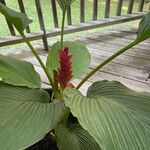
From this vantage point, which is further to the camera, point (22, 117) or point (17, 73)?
point (17, 73)

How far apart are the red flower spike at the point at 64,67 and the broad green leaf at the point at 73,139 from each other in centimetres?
10

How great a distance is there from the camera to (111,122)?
1.60 feet

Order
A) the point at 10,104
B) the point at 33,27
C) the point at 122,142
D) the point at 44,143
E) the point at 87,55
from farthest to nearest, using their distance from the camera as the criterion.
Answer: the point at 33,27, the point at 87,55, the point at 44,143, the point at 10,104, the point at 122,142

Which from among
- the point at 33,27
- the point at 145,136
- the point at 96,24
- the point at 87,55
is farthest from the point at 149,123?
the point at 33,27

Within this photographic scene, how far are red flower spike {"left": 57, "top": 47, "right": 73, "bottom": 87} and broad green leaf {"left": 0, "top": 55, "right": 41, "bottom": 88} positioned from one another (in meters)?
0.08

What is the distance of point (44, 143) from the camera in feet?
2.42

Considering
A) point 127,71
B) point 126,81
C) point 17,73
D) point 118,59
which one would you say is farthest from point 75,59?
point 118,59

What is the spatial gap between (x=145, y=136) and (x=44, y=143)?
1.06 ft

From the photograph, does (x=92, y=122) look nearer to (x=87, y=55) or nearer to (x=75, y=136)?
(x=75, y=136)

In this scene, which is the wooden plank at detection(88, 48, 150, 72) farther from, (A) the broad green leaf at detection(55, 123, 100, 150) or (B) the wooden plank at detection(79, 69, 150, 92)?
(A) the broad green leaf at detection(55, 123, 100, 150)

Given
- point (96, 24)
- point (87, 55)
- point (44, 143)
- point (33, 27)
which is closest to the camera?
point (44, 143)

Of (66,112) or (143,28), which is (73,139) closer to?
(66,112)

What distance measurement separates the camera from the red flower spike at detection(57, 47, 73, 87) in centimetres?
61

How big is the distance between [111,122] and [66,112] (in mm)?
195
